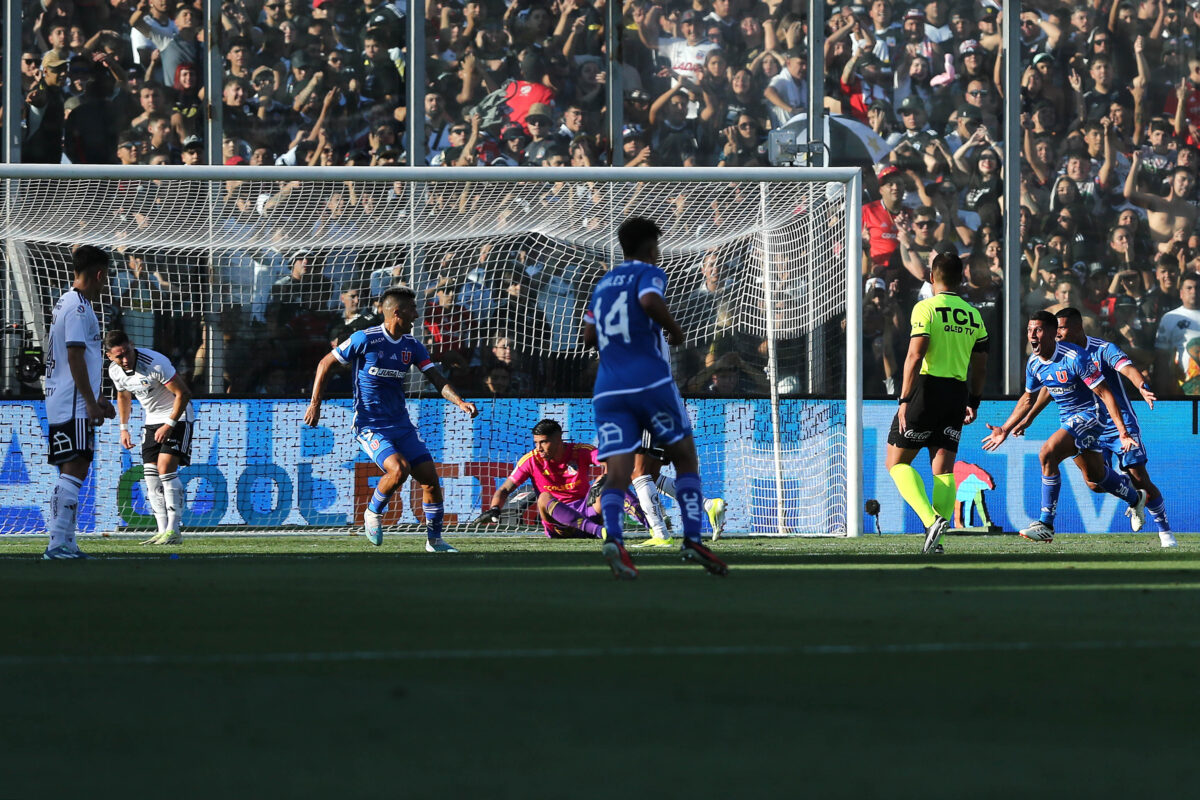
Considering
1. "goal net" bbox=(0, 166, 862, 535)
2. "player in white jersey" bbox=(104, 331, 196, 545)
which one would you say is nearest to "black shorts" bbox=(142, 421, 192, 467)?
"player in white jersey" bbox=(104, 331, 196, 545)

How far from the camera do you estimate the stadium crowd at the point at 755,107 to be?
18.7 meters

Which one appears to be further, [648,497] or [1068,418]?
[1068,418]

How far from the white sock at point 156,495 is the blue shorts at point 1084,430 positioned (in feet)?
23.2

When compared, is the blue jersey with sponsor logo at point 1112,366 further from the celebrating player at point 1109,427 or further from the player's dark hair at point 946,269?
the player's dark hair at point 946,269

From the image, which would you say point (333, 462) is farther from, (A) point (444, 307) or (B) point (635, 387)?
(B) point (635, 387)

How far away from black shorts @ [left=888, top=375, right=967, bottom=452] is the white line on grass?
5939mm

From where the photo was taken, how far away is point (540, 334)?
1630 cm

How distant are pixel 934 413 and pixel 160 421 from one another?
630cm

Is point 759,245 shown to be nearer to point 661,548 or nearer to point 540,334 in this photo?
point 540,334

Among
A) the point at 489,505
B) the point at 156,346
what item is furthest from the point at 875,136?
the point at 156,346

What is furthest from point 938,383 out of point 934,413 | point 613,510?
point 613,510

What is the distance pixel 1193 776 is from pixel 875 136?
669 inches

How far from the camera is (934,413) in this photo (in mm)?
10875

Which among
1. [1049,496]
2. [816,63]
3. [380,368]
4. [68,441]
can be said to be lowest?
[1049,496]
